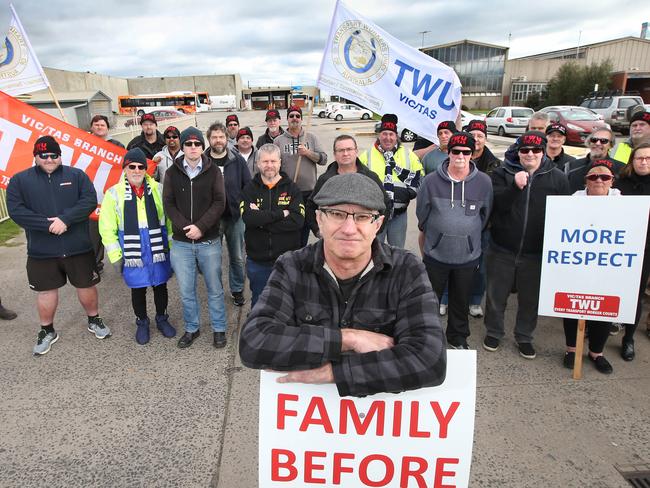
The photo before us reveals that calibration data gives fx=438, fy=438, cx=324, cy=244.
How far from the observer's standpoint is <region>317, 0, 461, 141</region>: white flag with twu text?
4.47m

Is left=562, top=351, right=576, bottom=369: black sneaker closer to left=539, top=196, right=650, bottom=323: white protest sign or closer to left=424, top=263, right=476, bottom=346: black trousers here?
left=539, top=196, right=650, bottom=323: white protest sign

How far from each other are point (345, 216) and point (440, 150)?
396cm

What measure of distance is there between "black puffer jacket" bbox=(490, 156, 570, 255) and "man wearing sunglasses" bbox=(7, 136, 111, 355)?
147 inches

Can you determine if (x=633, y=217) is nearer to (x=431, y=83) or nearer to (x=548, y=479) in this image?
(x=548, y=479)

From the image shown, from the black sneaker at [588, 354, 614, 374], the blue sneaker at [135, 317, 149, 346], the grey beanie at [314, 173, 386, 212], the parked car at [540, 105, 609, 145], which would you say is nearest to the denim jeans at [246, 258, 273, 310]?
the blue sneaker at [135, 317, 149, 346]

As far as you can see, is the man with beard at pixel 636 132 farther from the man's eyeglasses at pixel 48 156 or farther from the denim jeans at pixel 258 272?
the man's eyeglasses at pixel 48 156

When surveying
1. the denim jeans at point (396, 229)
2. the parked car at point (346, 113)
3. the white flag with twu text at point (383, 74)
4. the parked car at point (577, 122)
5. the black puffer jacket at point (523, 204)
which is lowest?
the denim jeans at point (396, 229)

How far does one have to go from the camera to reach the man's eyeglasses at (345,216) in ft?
5.44

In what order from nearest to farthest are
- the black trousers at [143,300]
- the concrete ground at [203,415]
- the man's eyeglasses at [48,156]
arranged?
1. the concrete ground at [203,415]
2. the man's eyeglasses at [48,156]
3. the black trousers at [143,300]

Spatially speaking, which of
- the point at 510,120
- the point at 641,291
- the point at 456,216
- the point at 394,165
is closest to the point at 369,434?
the point at 456,216

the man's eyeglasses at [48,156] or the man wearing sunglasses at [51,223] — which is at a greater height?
the man's eyeglasses at [48,156]

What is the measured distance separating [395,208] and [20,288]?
4.89 m

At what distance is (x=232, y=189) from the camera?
496 cm

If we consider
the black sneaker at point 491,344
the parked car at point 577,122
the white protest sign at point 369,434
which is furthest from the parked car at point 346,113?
the white protest sign at point 369,434
